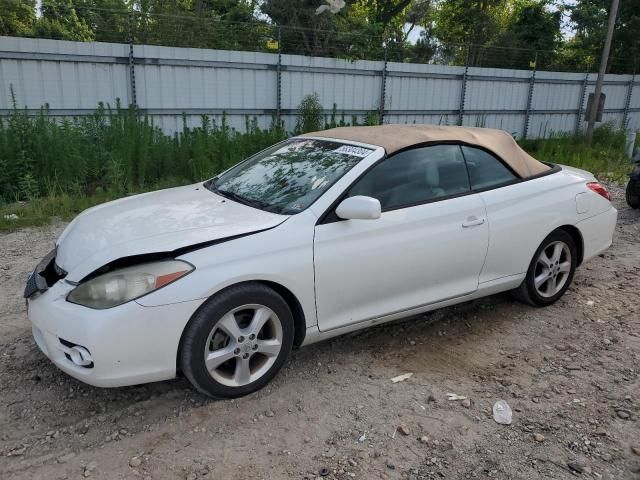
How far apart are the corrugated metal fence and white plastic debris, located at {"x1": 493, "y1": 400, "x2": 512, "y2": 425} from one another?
8.83m

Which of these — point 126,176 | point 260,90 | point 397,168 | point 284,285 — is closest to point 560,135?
point 260,90

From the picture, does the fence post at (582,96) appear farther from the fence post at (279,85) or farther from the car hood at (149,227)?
the car hood at (149,227)

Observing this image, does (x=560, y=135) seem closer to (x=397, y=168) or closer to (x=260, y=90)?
(x=260, y=90)

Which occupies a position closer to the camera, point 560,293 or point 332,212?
point 332,212

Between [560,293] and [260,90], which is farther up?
[260,90]

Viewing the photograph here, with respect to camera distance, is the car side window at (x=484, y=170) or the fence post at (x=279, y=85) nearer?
the car side window at (x=484, y=170)

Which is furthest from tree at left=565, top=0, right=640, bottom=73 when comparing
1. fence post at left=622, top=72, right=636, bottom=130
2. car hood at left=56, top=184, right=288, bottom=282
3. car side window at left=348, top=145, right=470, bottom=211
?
car hood at left=56, top=184, right=288, bottom=282

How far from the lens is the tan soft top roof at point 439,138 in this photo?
4008 millimetres

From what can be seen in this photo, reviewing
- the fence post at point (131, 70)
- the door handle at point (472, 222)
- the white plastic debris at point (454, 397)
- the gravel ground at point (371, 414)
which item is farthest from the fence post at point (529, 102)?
the white plastic debris at point (454, 397)

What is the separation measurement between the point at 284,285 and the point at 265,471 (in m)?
1.02

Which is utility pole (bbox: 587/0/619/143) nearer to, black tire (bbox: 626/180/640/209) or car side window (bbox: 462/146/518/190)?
black tire (bbox: 626/180/640/209)

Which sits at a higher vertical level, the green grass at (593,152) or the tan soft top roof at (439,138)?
the tan soft top roof at (439,138)

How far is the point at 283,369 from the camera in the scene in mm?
3619

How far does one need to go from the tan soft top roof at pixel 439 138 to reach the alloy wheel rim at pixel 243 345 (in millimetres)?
1471
